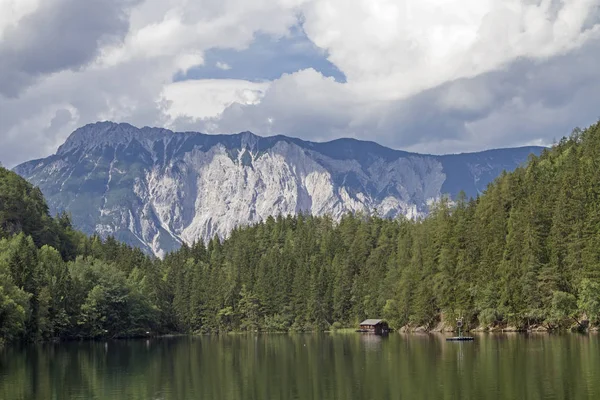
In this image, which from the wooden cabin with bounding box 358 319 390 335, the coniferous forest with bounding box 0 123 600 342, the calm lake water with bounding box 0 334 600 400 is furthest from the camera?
the wooden cabin with bounding box 358 319 390 335

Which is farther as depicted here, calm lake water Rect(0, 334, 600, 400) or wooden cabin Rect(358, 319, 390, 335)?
wooden cabin Rect(358, 319, 390, 335)

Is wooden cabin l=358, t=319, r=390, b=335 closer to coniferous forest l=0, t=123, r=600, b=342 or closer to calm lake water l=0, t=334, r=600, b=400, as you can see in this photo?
coniferous forest l=0, t=123, r=600, b=342

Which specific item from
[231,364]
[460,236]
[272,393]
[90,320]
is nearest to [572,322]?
[460,236]

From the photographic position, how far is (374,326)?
188 metres

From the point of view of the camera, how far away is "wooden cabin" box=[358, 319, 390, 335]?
188 meters

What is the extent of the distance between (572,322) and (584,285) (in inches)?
560

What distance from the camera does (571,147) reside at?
A: 163250 mm

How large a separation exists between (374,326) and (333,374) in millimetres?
114360

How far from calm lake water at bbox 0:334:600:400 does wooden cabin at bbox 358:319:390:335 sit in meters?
78.4

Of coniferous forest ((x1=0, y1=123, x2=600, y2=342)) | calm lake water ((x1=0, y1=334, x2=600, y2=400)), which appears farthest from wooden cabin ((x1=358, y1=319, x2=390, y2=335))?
calm lake water ((x1=0, y1=334, x2=600, y2=400))

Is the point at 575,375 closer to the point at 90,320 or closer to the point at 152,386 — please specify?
the point at 152,386

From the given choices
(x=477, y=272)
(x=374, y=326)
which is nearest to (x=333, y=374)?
(x=477, y=272)

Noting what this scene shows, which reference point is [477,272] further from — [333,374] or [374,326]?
[333,374]

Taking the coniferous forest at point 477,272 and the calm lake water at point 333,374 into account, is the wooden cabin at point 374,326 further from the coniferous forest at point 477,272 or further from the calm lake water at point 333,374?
the calm lake water at point 333,374
